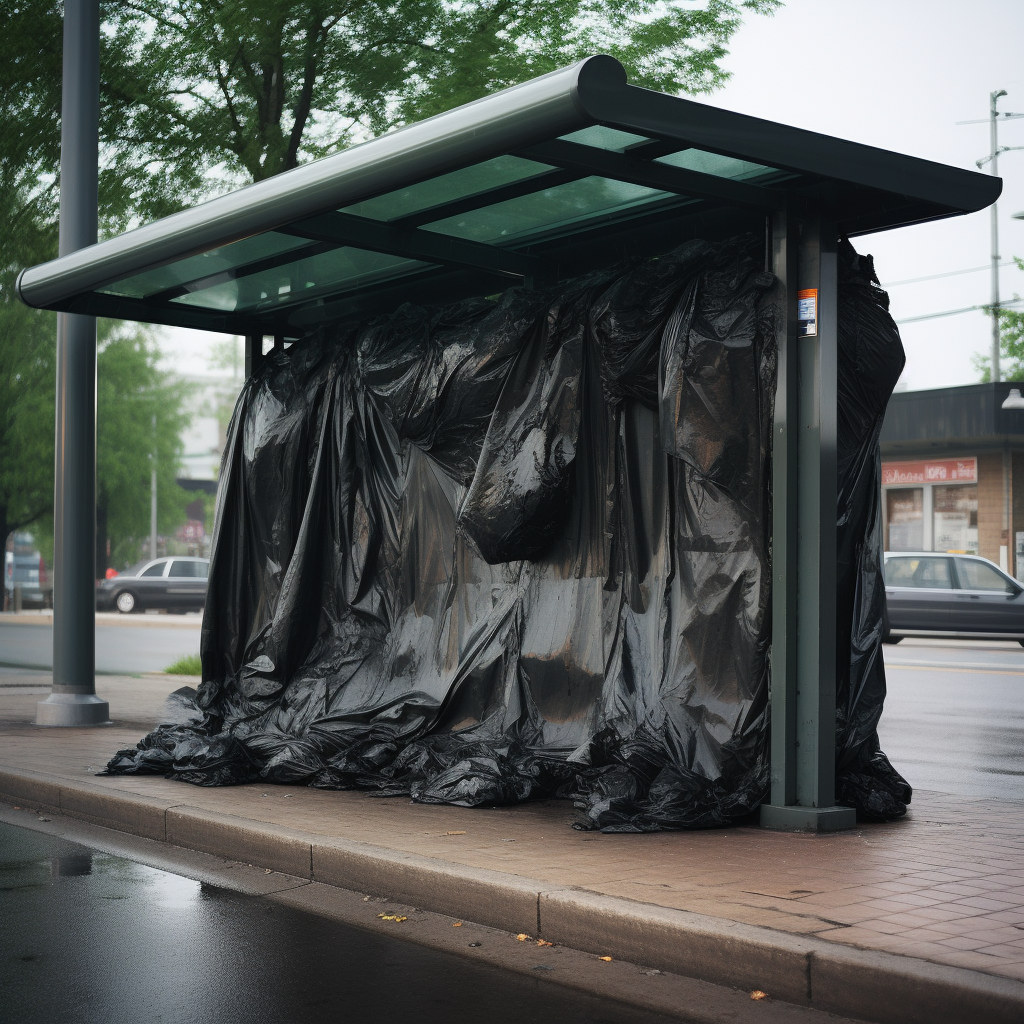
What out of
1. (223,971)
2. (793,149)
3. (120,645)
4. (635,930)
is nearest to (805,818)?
(635,930)

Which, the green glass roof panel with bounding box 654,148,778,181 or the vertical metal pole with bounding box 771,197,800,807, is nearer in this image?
the green glass roof panel with bounding box 654,148,778,181

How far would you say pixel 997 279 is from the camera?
1531 inches

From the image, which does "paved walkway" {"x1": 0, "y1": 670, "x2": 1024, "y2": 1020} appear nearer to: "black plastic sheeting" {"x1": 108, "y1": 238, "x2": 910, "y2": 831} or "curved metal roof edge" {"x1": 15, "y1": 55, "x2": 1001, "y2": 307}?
"black plastic sheeting" {"x1": 108, "y1": 238, "x2": 910, "y2": 831}

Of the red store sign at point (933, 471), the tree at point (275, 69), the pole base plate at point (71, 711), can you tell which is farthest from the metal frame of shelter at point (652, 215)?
the red store sign at point (933, 471)

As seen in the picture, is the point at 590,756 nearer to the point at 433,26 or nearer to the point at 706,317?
the point at 706,317

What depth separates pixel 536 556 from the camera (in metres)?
7.27

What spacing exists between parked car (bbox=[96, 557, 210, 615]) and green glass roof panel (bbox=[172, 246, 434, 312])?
2596cm

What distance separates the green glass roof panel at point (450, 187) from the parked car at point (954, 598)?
16.1m

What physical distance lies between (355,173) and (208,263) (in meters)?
2.24

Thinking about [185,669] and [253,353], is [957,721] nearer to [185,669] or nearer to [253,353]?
[253,353]

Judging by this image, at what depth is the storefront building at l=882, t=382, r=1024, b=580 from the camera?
27.2 meters

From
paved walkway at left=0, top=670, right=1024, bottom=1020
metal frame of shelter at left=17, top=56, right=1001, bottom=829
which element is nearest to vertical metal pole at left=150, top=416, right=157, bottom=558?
paved walkway at left=0, top=670, right=1024, bottom=1020

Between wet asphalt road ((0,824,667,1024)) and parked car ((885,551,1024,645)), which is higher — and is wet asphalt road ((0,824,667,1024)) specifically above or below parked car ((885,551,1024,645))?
A: below

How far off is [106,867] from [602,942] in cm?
266
